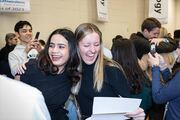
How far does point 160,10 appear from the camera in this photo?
6488 millimetres

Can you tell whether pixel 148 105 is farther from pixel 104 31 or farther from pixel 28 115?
pixel 104 31

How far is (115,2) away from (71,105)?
5770 mm

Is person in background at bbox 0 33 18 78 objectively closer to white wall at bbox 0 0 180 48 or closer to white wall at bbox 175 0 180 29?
white wall at bbox 0 0 180 48

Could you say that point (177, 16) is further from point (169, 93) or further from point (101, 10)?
point (169, 93)

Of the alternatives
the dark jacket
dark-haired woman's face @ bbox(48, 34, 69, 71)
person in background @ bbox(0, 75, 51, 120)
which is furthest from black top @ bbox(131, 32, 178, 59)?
person in background @ bbox(0, 75, 51, 120)

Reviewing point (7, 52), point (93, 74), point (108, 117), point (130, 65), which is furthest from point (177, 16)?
point (108, 117)

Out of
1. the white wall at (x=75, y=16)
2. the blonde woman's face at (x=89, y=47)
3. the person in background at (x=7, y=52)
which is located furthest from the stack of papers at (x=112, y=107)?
the white wall at (x=75, y=16)

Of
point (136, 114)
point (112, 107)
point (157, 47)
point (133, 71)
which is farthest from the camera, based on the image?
point (157, 47)

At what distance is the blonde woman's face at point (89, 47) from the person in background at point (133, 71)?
0.48 m

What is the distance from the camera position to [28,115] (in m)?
0.66

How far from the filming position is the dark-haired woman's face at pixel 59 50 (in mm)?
1585

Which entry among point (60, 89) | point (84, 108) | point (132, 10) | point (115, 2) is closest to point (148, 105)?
point (84, 108)

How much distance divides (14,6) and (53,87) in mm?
2722

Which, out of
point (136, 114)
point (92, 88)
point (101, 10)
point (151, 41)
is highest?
point (101, 10)
